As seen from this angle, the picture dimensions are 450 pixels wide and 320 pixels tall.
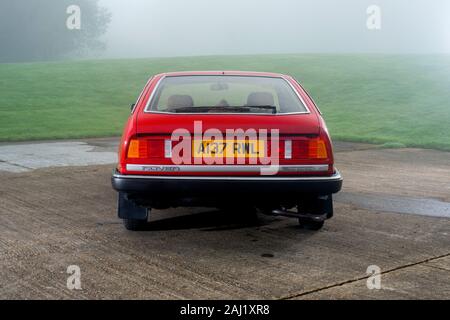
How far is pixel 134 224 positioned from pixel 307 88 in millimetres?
25668

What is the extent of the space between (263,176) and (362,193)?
3375 mm

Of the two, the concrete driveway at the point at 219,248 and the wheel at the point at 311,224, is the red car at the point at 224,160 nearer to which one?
the concrete driveway at the point at 219,248

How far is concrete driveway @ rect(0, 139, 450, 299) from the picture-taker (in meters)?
4.16

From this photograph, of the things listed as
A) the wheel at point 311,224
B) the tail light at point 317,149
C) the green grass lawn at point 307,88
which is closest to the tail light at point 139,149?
the tail light at point 317,149

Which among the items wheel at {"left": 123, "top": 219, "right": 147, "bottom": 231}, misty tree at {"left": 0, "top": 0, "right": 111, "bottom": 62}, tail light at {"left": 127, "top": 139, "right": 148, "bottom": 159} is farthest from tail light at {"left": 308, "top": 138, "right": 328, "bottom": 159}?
misty tree at {"left": 0, "top": 0, "right": 111, "bottom": 62}

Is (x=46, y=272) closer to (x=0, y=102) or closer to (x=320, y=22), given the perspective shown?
(x=0, y=102)

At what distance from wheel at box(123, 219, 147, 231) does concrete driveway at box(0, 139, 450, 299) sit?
0.08m

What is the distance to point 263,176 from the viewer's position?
5.12m

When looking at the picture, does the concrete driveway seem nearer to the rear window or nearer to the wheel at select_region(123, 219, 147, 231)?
the wheel at select_region(123, 219, 147, 231)

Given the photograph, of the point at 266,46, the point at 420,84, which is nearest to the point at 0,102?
the point at 420,84

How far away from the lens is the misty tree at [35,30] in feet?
210

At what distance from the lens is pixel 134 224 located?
18.9 ft

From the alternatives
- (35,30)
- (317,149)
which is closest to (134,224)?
(317,149)
